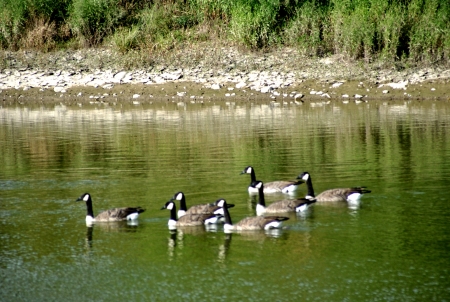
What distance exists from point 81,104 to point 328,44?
11869 millimetres

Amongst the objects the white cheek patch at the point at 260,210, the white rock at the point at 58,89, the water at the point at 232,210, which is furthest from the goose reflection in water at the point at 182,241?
the white rock at the point at 58,89

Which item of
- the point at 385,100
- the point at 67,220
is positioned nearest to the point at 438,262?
the point at 67,220

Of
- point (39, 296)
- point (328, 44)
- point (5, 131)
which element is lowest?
point (39, 296)

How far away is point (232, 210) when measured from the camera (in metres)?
15.6

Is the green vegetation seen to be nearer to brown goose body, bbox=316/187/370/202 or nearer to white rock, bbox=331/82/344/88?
white rock, bbox=331/82/344/88

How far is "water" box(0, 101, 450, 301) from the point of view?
11.3m

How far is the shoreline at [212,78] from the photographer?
34406 millimetres

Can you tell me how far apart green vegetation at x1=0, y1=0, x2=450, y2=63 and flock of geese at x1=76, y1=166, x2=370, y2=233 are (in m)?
20.5

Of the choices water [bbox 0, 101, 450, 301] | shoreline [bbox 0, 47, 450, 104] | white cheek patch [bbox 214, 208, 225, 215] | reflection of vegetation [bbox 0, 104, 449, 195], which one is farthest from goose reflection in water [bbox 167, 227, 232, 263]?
shoreline [bbox 0, 47, 450, 104]

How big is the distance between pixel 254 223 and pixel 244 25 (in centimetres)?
2575

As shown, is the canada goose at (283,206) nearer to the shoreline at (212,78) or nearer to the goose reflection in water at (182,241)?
the goose reflection in water at (182,241)

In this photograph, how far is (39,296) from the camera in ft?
36.4

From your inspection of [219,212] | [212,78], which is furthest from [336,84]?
[219,212]

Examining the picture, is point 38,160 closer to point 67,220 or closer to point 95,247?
point 67,220
